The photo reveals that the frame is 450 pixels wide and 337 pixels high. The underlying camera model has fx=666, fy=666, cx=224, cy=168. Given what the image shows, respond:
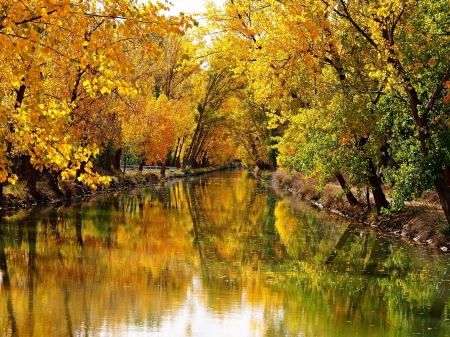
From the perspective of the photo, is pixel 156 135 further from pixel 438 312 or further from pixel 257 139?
pixel 438 312

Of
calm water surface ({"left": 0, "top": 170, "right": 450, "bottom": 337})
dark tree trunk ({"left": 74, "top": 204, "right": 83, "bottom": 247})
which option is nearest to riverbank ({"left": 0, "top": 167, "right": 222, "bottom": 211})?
dark tree trunk ({"left": 74, "top": 204, "right": 83, "bottom": 247})

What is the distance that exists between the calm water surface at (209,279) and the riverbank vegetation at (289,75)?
2.29 metres

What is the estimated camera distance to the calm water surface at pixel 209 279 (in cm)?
1112

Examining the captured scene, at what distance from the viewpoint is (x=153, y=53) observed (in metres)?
8.37

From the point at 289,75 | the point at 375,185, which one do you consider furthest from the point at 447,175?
the point at 375,185

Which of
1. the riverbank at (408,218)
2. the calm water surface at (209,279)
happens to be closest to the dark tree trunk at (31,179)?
the calm water surface at (209,279)

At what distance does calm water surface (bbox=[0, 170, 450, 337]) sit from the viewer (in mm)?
11117

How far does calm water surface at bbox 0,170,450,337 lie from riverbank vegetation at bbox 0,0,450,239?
2285 mm

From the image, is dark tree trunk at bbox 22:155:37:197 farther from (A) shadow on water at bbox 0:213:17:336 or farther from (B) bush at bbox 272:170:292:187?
(B) bush at bbox 272:170:292:187

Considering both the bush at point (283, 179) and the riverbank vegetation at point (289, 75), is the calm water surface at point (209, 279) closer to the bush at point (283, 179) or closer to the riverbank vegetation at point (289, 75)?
the riverbank vegetation at point (289, 75)

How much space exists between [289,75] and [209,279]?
10.3 m

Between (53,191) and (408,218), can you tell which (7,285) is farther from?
(53,191)

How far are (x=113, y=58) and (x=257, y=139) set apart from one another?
64.1 metres

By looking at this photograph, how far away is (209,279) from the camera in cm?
1473
